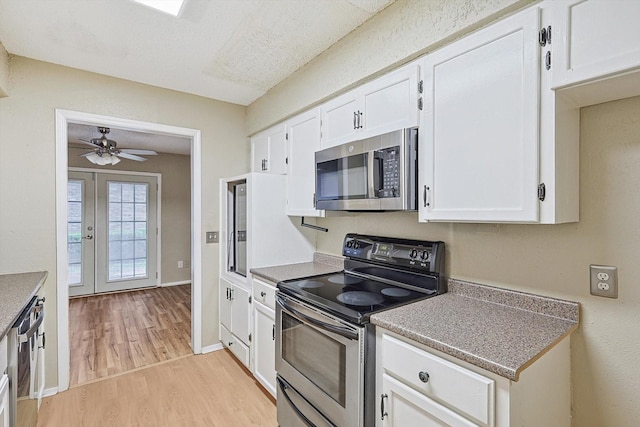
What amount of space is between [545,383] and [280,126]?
7.68ft

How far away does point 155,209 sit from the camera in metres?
5.54

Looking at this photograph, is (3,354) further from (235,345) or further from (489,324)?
(489,324)

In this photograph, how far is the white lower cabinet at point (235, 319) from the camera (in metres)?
2.55

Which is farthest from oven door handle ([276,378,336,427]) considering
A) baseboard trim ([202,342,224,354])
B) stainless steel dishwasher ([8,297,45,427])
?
baseboard trim ([202,342,224,354])

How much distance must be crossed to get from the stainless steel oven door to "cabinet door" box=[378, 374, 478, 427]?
4.7 inches

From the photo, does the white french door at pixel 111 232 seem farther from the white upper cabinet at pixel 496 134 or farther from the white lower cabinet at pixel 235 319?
the white upper cabinet at pixel 496 134

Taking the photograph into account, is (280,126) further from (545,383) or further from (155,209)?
(155,209)

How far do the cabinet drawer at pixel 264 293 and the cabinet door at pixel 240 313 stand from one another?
16 cm

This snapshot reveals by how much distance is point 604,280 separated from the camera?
1214 millimetres

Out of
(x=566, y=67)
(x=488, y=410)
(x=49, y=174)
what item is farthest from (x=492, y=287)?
(x=49, y=174)

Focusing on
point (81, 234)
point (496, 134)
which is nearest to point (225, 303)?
point (496, 134)

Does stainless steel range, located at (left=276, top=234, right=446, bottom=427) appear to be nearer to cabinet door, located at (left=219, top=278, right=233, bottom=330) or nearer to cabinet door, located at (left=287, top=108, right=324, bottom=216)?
cabinet door, located at (left=287, top=108, right=324, bottom=216)

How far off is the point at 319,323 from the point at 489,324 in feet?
2.44

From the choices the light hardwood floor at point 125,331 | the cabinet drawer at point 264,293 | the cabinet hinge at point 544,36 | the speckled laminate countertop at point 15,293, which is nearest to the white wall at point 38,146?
the speckled laminate countertop at point 15,293
